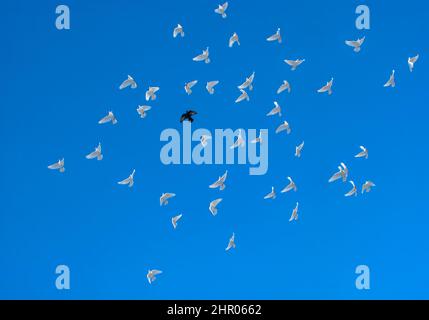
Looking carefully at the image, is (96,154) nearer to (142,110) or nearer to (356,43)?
(142,110)

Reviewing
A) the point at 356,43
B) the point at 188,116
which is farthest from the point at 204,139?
the point at 356,43

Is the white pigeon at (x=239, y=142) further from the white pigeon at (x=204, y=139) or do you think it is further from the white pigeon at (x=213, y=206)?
the white pigeon at (x=213, y=206)

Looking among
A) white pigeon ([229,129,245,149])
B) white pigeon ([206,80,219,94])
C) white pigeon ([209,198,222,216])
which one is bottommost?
white pigeon ([209,198,222,216])

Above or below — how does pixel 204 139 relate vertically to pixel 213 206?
above

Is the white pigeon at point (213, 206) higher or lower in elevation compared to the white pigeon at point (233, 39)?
lower

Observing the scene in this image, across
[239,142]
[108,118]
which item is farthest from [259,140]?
[108,118]

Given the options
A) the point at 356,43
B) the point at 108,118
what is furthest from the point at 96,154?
the point at 356,43

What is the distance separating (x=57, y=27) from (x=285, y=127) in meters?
2.53

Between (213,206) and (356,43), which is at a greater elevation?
(356,43)

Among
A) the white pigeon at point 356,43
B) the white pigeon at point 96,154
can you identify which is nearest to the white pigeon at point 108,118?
the white pigeon at point 96,154

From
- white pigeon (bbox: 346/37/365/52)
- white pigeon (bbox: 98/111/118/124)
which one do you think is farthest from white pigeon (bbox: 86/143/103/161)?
white pigeon (bbox: 346/37/365/52)

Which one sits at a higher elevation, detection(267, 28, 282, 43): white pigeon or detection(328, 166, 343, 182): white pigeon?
detection(267, 28, 282, 43): white pigeon

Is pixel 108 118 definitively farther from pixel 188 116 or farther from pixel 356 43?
pixel 356 43

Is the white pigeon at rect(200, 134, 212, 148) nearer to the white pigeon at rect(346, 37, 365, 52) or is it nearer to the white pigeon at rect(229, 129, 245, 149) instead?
the white pigeon at rect(229, 129, 245, 149)
